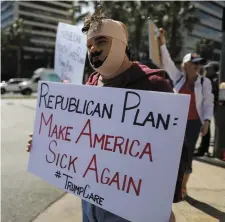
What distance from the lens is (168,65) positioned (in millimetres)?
3881

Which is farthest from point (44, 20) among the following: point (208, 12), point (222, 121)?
point (222, 121)

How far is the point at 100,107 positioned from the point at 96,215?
1.94 ft

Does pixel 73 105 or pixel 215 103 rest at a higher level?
pixel 73 105

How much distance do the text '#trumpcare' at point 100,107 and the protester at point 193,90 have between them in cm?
185

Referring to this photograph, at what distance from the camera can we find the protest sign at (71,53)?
13.8 feet

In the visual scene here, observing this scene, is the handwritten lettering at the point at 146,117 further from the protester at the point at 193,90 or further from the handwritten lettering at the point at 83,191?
the protester at the point at 193,90

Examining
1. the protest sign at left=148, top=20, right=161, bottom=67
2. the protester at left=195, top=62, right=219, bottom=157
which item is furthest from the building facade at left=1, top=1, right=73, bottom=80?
the protest sign at left=148, top=20, right=161, bottom=67

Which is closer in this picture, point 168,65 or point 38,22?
point 168,65

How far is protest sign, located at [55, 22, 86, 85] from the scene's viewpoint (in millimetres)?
4199

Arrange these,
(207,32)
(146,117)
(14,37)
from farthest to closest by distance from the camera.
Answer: (207,32) < (14,37) < (146,117)

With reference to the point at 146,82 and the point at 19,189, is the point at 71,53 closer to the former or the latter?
the point at 19,189

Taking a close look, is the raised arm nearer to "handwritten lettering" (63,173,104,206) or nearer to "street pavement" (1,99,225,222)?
"street pavement" (1,99,225,222)

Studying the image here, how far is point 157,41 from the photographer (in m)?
3.91

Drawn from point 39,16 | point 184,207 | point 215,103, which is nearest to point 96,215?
point 184,207
